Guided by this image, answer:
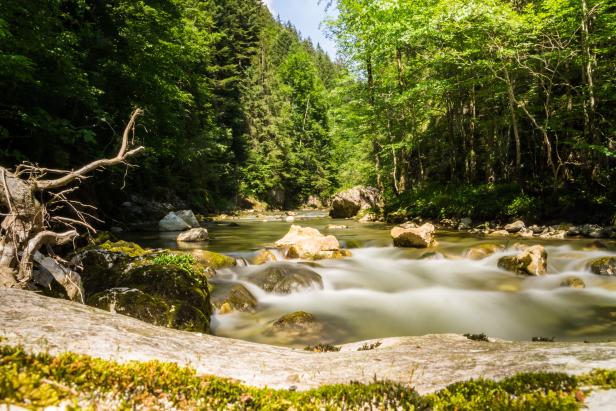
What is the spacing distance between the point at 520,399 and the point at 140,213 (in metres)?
23.8

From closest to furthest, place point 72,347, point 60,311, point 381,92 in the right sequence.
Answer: point 72,347
point 60,311
point 381,92

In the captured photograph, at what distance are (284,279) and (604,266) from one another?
30.5 ft

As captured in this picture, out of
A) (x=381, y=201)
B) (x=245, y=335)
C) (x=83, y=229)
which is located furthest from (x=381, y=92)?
(x=245, y=335)

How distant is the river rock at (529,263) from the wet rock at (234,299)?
8.03m

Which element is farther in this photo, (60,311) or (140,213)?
(140,213)

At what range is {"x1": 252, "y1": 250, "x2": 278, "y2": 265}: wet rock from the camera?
12516 millimetres

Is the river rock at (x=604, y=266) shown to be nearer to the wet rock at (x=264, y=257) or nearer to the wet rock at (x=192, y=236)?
the wet rock at (x=264, y=257)

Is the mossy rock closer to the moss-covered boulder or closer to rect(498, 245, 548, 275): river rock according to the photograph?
the moss-covered boulder

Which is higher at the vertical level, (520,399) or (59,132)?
(59,132)

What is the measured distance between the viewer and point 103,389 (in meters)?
1.95

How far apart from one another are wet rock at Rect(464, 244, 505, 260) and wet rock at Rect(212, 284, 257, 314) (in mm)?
8188

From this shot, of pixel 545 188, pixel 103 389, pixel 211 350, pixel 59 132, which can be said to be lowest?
pixel 211 350

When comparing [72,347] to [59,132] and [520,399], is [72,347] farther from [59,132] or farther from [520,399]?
[59,132]

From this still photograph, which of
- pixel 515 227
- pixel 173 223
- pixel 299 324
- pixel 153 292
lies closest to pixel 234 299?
pixel 299 324
